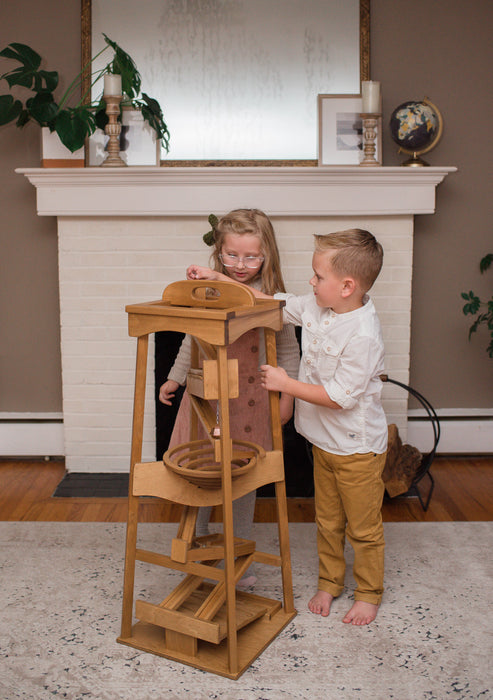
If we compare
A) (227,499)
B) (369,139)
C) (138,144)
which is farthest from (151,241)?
(227,499)

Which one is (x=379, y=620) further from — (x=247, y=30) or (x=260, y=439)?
(x=247, y=30)

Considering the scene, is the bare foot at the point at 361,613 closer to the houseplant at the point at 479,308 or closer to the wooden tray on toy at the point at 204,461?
the wooden tray on toy at the point at 204,461

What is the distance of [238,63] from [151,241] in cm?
81

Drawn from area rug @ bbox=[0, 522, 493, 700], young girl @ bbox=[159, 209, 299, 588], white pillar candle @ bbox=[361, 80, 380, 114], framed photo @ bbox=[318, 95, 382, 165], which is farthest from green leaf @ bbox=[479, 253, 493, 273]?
young girl @ bbox=[159, 209, 299, 588]

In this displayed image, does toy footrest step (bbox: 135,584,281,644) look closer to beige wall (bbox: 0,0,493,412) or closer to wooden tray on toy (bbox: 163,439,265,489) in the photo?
wooden tray on toy (bbox: 163,439,265,489)

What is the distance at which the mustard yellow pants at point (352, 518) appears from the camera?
1801mm

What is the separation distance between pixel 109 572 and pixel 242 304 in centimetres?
98

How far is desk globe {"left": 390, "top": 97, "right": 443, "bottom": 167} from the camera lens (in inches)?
106

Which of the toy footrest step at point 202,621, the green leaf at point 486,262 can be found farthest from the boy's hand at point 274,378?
the green leaf at point 486,262

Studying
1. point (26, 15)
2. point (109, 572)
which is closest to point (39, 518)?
point (109, 572)

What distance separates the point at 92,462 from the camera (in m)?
2.93

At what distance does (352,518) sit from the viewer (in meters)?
1.82

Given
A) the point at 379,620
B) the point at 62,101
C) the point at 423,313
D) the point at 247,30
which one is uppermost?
the point at 247,30

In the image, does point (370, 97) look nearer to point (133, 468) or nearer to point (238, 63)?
point (238, 63)
